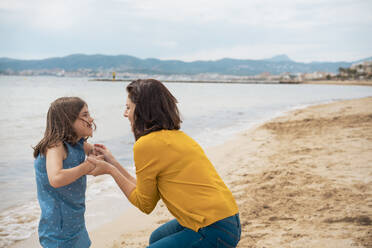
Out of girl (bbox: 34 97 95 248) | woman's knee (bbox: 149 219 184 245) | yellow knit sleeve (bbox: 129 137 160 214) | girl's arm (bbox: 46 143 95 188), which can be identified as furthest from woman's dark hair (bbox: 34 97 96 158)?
woman's knee (bbox: 149 219 184 245)

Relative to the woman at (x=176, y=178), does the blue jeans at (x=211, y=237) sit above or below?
below

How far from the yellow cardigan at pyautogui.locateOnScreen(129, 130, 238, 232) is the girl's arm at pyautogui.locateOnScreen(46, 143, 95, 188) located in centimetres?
43

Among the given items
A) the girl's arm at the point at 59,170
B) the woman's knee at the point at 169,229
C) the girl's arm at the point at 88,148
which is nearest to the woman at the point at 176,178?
the woman's knee at the point at 169,229

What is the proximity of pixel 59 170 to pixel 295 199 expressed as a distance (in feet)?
10.7

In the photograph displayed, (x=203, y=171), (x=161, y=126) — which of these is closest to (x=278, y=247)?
(x=203, y=171)

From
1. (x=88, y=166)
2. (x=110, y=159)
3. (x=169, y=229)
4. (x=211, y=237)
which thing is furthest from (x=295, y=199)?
(x=88, y=166)

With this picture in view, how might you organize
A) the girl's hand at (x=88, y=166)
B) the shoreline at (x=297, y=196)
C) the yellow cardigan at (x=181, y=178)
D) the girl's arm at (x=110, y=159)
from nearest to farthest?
the yellow cardigan at (x=181, y=178), the girl's hand at (x=88, y=166), the girl's arm at (x=110, y=159), the shoreline at (x=297, y=196)

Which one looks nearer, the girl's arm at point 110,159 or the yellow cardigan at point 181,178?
the yellow cardigan at point 181,178

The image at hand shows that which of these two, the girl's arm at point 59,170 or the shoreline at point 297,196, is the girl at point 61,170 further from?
the shoreline at point 297,196

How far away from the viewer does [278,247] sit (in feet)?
9.67

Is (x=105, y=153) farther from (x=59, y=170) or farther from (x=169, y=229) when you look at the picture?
(x=169, y=229)

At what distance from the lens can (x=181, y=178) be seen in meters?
1.83

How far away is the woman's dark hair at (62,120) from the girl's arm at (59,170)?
0.38ft

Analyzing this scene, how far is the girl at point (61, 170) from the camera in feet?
6.95
